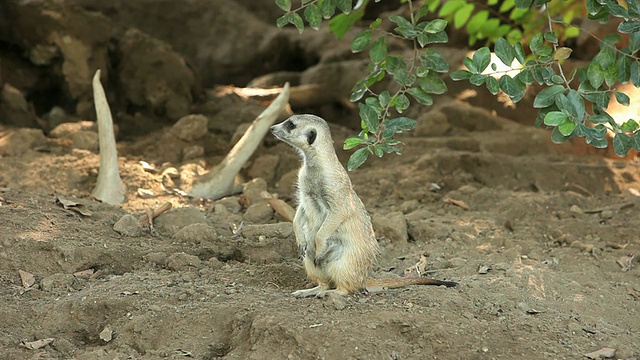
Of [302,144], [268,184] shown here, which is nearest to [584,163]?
[268,184]

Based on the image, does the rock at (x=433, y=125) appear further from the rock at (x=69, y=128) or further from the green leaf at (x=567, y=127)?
the green leaf at (x=567, y=127)

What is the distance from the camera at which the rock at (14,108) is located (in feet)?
19.2

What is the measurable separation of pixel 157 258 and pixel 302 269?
66cm

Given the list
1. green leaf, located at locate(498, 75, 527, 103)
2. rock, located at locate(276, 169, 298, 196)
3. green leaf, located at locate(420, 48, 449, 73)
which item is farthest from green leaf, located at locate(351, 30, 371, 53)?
rock, located at locate(276, 169, 298, 196)

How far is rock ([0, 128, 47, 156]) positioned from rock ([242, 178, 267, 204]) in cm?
151

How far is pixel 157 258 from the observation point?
3.66 meters

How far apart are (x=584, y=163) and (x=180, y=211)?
10.5 ft

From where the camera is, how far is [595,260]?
4219 millimetres

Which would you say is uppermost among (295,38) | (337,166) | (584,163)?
(337,166)

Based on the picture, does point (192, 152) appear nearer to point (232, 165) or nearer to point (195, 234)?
point (232, 165)

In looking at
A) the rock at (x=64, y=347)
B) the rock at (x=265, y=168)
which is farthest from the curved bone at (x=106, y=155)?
the rock at (x=64, y=347)

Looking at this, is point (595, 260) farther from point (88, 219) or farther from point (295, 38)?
point (295, 38)

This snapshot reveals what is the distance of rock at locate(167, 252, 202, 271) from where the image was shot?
141 inches

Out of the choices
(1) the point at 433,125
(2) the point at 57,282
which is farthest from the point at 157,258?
(1) the point at 433,125
